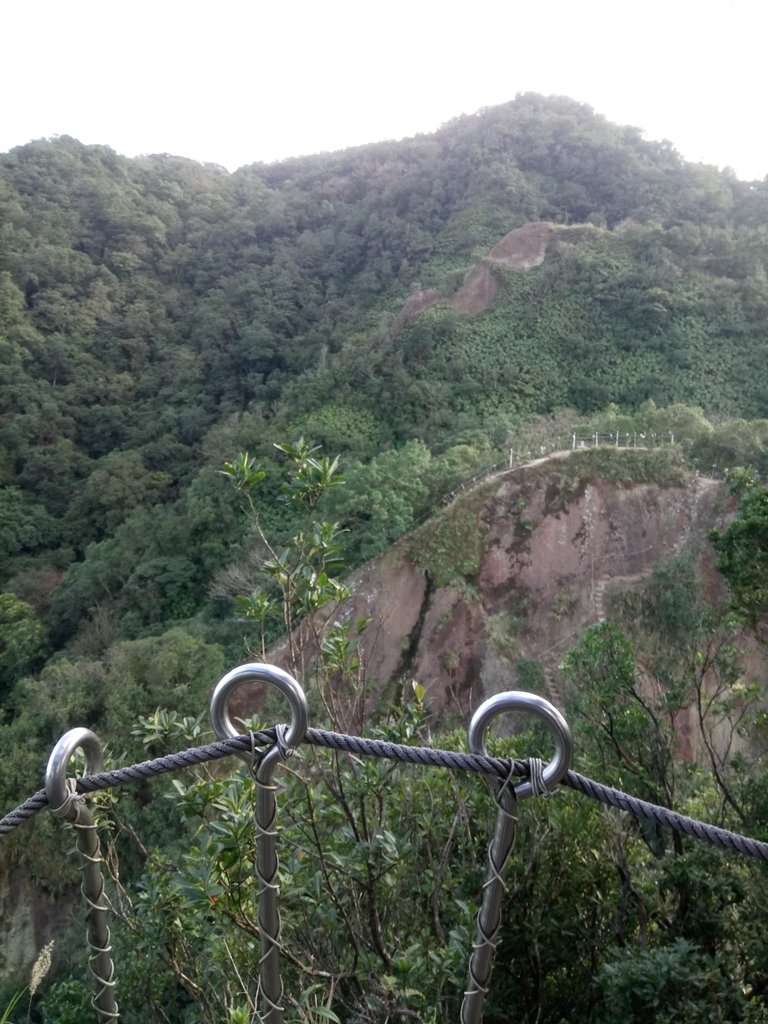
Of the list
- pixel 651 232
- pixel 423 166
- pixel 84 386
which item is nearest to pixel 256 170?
pixel 423 166

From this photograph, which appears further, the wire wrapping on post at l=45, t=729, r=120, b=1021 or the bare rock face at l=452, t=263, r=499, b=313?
the bare rock face at l=452, t=263, r=499, b=313

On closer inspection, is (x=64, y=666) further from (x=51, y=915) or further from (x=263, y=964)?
(x=263, y=964)

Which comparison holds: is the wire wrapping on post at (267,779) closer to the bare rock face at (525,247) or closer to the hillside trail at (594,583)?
the hillside trail at (594,583)

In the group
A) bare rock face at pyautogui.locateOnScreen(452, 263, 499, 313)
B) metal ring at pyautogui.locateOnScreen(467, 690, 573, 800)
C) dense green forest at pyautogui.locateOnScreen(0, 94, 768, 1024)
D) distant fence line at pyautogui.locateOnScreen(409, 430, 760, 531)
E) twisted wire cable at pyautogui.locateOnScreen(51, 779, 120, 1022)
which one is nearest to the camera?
metal ring at pyautogui.locateOnScreen(467, 690, 573, 800)

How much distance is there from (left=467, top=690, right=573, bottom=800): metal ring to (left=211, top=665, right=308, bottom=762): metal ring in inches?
10.9

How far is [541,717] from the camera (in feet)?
3.29

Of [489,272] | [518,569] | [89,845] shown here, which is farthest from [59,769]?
[489,272]

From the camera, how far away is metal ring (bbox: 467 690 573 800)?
983 mm

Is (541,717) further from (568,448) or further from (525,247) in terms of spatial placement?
(525,247)

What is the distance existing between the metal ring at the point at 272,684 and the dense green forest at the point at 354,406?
0.86 m

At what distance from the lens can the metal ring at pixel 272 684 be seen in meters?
1.04

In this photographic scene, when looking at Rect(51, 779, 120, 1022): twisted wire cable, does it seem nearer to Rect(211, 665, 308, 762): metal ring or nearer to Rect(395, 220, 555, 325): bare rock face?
Rect(211, 665, 308, 762): metal ring

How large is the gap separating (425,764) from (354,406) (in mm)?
15950

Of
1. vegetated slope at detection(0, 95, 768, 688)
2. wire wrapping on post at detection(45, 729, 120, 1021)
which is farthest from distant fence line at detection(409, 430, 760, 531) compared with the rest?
wire wrapping on post at detection(45, 729, 120, 1021)
